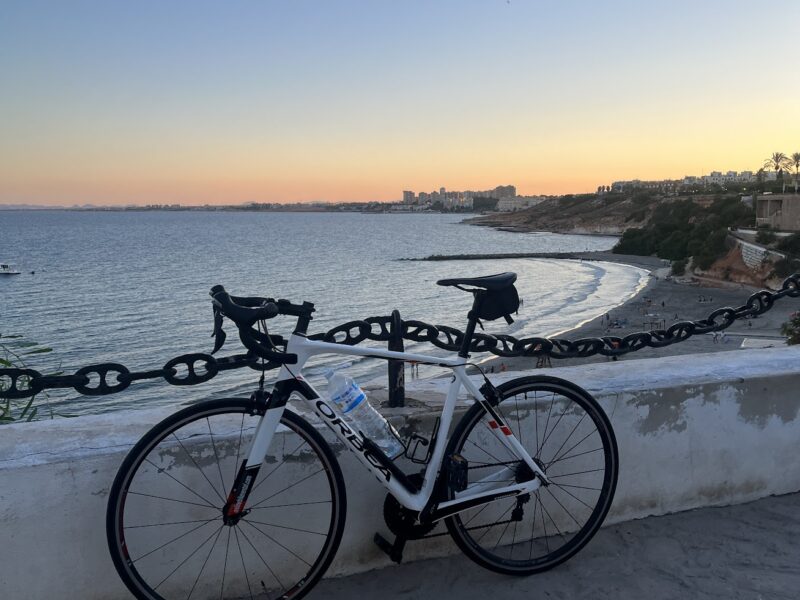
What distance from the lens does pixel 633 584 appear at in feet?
9.59

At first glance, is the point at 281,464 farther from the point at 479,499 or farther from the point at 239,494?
the point at 479,499

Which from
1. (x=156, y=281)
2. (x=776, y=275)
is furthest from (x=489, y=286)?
(x=156, y=281)

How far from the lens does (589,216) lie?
16625 centimetres

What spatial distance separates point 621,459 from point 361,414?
1.48m

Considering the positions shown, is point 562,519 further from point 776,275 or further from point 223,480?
point 776,275

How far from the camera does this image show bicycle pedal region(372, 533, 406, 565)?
273cm

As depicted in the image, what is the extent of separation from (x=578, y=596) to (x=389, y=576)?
80 cm

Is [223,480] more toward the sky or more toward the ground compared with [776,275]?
more toward the sky

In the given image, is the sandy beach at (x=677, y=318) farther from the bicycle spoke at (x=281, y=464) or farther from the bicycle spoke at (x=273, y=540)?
the bicycle spoke at (x=281, y=464)

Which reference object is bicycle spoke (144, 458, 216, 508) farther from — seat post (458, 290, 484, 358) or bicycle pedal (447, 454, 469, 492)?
seat post (458, 290, 484, 358)

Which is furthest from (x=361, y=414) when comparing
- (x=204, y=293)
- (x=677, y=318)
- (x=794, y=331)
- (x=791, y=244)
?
(x=791, y=244)

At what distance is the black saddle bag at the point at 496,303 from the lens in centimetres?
275

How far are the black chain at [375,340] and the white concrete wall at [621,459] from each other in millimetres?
130

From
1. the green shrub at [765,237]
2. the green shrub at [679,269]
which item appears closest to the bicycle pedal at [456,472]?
the green shrub at [765,237]
